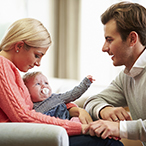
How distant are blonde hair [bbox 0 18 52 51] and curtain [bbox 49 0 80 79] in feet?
7.50

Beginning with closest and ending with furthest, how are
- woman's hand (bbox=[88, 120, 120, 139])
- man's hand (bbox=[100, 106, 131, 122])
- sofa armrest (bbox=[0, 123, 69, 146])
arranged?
sofa armrest (bbox=[0, 123, 69, 146])
woman's hand (bbox=[88, 120, 120, 139])
man's hand (bbox=[100, 106, 131, 122])

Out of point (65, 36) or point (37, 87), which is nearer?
point (37, 87)

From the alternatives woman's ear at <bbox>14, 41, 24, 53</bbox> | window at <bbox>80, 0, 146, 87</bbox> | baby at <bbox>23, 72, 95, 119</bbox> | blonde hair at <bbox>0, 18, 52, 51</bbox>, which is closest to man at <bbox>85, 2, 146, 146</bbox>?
baby at <bbox>23, 72, 95, 119</bbox>

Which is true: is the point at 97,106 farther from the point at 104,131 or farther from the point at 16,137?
the point at 16,137

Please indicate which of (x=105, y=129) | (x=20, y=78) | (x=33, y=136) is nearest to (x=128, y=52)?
(x=105, y=129)

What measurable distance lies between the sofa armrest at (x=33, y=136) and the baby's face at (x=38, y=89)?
0.47m

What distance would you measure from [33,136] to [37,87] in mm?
543

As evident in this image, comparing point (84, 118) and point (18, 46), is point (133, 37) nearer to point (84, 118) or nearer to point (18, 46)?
point (84, 118)

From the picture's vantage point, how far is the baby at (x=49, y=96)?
56.0 inches

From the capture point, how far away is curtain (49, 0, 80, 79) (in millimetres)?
3719

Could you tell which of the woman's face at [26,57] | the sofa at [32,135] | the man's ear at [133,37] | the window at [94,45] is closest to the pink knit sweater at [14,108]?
the sofa at [32,135]

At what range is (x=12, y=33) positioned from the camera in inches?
54.0

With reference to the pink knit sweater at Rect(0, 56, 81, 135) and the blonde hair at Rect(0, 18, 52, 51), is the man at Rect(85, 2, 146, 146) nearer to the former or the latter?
the pink knit sweater at Rect(0, 56, 81, 135)

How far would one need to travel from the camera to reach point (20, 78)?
1284 mm
